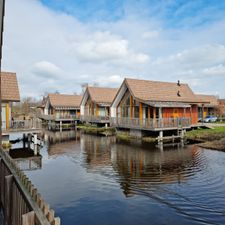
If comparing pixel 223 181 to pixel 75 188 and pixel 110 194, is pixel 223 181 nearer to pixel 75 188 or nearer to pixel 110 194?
pixel 110 194

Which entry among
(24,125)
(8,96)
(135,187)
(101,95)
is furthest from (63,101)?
(135,187)

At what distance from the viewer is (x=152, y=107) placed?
24.4 m

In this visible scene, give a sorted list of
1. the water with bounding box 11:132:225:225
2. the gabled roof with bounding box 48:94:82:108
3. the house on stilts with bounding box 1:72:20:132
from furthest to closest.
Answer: the gabled roof with bounding box 48:94:82:108 < the house on stilts with bounding box 1:72:20:132 < the water with bounding box 11:132:225:225

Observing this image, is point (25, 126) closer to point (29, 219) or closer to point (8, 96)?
point (8, 96)

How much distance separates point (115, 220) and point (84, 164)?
713 cm

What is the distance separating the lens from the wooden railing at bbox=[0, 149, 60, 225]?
326cm

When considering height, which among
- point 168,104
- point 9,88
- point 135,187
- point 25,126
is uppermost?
point 9,88

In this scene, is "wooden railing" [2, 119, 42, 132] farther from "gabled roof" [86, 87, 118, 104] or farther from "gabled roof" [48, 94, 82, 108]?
"gabled roof" [48, 94, 82, 108]

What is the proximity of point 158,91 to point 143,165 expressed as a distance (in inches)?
610

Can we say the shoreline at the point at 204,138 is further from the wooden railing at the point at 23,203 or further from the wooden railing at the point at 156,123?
the wooden railing at the point at 23,203

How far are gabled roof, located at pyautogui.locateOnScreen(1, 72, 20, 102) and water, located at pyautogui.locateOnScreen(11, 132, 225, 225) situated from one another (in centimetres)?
691

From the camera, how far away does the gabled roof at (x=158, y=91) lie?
987 inches

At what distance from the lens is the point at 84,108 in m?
41.4

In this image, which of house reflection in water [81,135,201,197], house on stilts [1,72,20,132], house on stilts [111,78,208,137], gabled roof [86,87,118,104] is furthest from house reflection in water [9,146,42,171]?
gabled roof [86,87,118,104]
